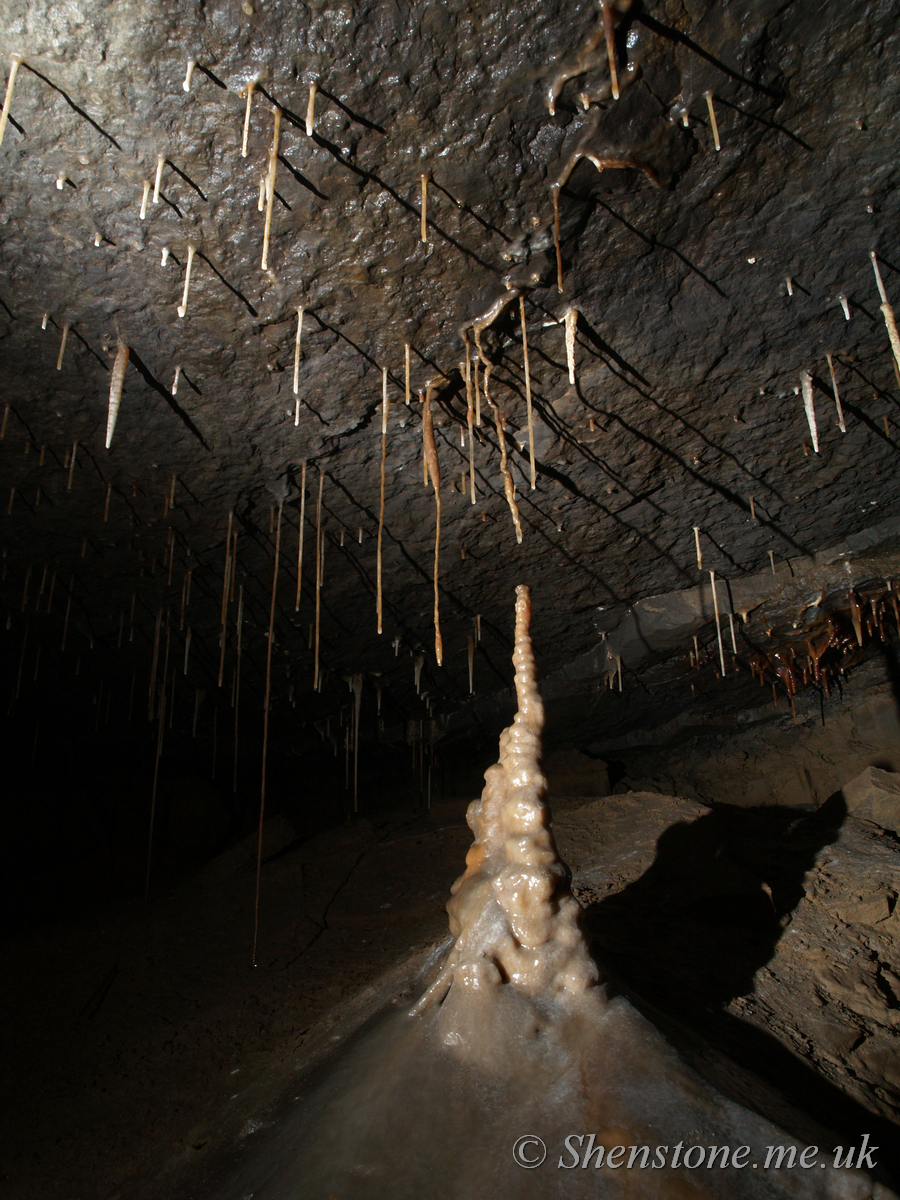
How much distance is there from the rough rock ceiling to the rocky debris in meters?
3.02

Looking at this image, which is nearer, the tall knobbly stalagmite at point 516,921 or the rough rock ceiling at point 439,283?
→ the tall knobbly stalagmite at point 516,921

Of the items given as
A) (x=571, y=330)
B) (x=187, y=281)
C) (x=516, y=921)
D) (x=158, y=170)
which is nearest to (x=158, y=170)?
(x=158, y=170)

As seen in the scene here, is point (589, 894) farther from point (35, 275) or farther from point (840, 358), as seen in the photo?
point (35, 275)

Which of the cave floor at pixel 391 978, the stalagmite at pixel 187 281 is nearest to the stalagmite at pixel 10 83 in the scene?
the stalagmite at pixel 187 281

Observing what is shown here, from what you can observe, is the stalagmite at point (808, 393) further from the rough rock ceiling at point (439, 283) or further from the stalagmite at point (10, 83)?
the stalagmite at point (10, 83)

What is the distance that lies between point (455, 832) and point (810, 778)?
710 cm

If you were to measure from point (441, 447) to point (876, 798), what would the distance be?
6148 millimetres

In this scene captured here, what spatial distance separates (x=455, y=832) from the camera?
8852mm

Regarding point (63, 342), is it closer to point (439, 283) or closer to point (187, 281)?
point (187, 281)

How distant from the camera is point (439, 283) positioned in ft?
15.6

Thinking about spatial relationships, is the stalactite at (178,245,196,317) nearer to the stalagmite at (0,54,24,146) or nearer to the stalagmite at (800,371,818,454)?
the stalagmite at (0,54,24,146)

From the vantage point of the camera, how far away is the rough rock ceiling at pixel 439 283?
3510mm

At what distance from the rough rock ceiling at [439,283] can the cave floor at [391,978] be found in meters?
3.92

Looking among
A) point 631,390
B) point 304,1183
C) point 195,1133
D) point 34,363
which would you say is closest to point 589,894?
point 195,1133
